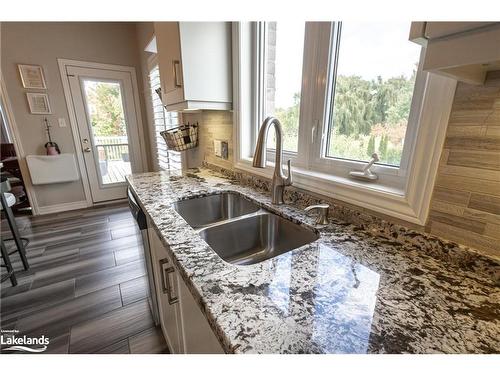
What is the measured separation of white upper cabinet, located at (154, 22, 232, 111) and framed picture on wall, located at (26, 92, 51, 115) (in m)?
2.41

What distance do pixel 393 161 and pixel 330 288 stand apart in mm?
607

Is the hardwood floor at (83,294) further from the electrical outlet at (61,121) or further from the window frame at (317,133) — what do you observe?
the electrical outlet at (61,121)

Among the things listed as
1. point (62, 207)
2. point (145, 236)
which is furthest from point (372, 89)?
point (62, 207)

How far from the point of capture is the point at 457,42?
373 mm

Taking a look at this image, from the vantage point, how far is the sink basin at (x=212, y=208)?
120 centimetres

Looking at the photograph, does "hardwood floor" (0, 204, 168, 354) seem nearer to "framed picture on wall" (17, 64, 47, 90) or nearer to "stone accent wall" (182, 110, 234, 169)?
"stone accent wall" (182, 110, 234, 169)

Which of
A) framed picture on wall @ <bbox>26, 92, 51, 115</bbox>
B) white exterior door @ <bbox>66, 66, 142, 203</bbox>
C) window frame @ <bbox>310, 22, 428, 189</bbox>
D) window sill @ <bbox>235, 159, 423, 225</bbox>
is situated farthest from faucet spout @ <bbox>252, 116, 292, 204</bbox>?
framed picture on wall @ <bbox>26, 92, 51, 115</bbox>

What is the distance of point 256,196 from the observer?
3.92 ft

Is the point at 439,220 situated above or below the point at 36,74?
below

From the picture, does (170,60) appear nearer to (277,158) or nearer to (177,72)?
(177,72)

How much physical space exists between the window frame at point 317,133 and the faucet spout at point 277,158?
105 millimetres
